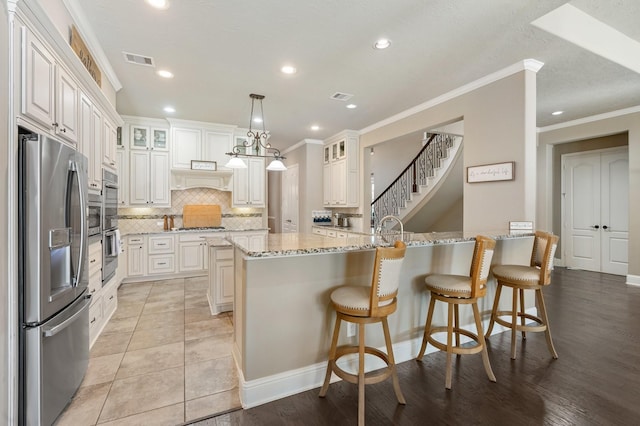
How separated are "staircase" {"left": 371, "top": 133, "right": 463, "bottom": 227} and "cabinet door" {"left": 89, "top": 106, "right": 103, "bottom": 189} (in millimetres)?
5648

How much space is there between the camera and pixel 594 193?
586cm

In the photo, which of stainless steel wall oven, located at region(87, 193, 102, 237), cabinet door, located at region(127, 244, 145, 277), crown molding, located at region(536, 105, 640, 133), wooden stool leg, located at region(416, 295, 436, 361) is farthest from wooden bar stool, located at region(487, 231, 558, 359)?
cabinet door, located at region(127, 244, 145, 277)

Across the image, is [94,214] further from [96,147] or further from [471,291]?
[471,291]

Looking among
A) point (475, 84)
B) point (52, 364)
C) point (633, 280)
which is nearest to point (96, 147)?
point (52, 364)

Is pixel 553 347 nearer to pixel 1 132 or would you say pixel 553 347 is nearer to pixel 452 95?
pixel 452 95

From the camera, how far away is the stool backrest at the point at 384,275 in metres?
1.81

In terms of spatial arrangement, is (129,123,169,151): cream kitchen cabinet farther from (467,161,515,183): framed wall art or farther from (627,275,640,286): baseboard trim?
(627,275,640,286): baseboard trim

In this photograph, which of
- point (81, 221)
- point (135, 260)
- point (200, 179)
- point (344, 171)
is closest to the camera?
point (81, 221)

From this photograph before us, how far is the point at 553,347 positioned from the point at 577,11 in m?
3.04

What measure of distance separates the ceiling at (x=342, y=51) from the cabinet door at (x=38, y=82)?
0.77 metres

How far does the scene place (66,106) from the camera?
89.0 inches

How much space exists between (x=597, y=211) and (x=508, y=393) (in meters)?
5.74

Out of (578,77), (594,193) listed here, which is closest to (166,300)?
(578,77)

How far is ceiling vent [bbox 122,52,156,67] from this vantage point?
10.1 ft
